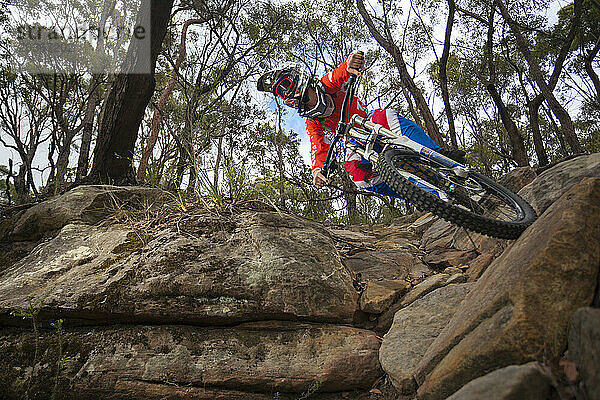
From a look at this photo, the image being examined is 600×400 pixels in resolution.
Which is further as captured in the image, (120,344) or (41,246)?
(41,246)

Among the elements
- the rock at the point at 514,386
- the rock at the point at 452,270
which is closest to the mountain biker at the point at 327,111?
the rock at the point at 452,270

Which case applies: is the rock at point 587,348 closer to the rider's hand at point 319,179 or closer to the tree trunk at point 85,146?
the rider's hand at point 319,179

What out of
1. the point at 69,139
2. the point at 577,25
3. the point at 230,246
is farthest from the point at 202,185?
the point at 577,25

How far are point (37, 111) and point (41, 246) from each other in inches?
449

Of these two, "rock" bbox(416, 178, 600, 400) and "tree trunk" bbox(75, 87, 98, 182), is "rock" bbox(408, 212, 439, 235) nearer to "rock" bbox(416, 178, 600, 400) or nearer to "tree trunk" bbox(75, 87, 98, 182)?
"rock" bbox(416, 178, 600, 400)

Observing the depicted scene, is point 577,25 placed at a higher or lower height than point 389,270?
higher

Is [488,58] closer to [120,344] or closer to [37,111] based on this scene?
[120,344]

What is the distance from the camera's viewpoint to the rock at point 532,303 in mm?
1552

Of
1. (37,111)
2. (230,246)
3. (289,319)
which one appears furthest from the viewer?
(37,111)

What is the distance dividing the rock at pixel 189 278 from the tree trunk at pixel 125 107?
2438mm

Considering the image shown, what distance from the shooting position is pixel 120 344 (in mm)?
2580

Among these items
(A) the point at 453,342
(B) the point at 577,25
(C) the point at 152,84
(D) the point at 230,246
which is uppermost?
(B) the point at 577,25

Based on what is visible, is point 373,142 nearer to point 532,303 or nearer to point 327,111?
point 327,111

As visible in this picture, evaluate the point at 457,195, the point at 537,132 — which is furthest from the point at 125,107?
the point at 537,132
